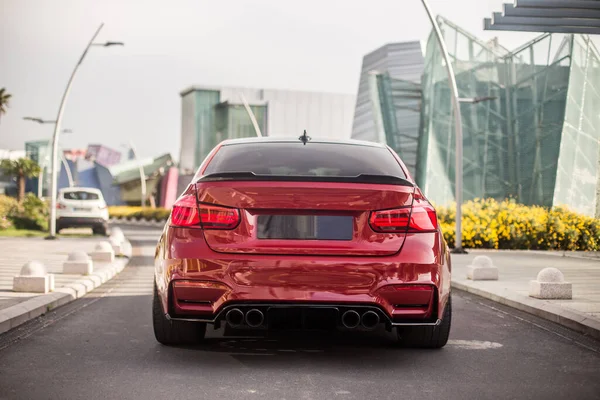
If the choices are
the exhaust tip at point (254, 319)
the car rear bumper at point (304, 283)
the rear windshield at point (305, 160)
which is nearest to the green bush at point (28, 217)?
the rear windshield at point (305, 160)

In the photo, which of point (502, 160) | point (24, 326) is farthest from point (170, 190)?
point (24, 326)

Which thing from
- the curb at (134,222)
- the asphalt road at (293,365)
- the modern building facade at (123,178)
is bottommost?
the asphalt road at (293,365)

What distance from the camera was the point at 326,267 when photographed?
5301mm

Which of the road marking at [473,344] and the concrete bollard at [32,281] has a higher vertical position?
the concrete bollard at [32,281]

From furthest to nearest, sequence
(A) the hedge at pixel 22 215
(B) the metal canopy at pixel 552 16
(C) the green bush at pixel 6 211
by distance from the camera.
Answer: (A) the hedge at pixel 22 215
(C) the green bush at pixel 6 211
(B) the metal canopy at pixel 552 16

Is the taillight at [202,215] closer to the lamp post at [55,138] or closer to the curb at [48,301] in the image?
Result: the curb at [48,301]

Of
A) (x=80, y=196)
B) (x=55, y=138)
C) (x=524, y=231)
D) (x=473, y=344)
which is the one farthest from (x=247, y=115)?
(x=473, y=344)

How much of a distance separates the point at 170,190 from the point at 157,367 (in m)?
99.1

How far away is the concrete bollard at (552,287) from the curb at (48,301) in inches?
209

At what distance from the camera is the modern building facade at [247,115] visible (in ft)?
390

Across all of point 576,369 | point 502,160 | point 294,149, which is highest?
point 502,160

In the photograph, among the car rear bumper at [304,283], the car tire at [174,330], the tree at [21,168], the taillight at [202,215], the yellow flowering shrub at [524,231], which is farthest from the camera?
the tree at [21,168]

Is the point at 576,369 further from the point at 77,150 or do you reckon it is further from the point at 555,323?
the point at 77,150

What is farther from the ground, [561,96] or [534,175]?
[561,96]
